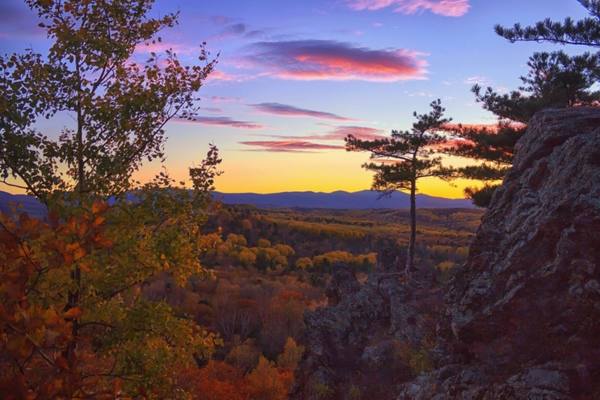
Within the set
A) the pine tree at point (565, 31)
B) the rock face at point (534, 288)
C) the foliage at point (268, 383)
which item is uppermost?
the pine tree at point (565, 31)

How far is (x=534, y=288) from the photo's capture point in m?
10.2

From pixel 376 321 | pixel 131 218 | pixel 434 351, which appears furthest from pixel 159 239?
pixel 376 321

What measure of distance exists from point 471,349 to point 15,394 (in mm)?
9552

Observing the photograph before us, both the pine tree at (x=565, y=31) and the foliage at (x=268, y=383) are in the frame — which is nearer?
the pine tree at (x=565, y=31)

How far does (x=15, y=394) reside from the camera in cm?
294

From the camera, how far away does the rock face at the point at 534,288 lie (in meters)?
8.91

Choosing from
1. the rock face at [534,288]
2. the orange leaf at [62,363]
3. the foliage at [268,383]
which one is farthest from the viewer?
the foliage at [268,383]

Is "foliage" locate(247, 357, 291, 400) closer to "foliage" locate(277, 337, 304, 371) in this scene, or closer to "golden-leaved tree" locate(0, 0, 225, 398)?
"foliage" locate(277, 337, 304, 371)

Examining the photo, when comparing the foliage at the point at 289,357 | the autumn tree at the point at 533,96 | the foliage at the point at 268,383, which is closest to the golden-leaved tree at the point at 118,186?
the autumn tree at the point at 533,96

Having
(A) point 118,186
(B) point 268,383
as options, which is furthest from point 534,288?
(B) point 268,383

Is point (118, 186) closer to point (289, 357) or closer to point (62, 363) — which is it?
point (62, 363)

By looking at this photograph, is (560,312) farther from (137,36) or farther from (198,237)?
(137,36)

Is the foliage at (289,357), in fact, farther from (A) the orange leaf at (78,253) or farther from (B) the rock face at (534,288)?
(A) the orange leaf at (78,253)

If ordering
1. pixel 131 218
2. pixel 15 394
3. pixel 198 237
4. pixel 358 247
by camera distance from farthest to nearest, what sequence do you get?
pixel 358 247 → pixel 198 237 → pixel 131 218 → pixel 15 394
